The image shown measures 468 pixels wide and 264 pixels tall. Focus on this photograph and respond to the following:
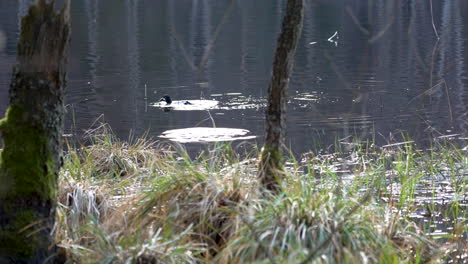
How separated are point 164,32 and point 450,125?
1013 inches

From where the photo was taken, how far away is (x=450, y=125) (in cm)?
1427

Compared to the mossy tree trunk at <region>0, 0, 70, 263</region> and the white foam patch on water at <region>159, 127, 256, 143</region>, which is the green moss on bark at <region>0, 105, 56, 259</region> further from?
the white foam patch on water at <region>159, 127, 256, 143</region>

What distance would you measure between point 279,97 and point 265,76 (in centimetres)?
1641

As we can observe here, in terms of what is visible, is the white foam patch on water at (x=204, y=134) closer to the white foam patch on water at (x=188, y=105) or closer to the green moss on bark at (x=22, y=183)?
the white foam patch on water at (x=188, y=105)

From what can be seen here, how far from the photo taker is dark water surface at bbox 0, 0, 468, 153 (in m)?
14.4

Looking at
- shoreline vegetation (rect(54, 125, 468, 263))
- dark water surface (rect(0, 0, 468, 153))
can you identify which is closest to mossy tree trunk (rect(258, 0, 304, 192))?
shoreline vegetation (rect(54, 125, 468, 263))

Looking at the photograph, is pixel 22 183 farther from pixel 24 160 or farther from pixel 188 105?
pixel 188 105

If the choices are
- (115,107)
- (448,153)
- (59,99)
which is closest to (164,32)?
(115,107)

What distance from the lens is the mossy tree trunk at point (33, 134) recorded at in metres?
5.76

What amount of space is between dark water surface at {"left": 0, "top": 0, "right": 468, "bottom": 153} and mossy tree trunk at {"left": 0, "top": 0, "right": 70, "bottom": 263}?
278 mm

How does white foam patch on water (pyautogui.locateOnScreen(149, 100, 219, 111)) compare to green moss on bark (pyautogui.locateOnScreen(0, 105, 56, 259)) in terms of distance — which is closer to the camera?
green moss on bark (pyautogui.locateOnScreen(0, 105, 56, 259))

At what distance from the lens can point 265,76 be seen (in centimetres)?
2256

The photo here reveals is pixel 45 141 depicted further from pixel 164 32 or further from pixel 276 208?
pixel 164 32

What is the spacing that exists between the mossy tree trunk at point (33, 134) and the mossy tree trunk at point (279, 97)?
1.60 meters
